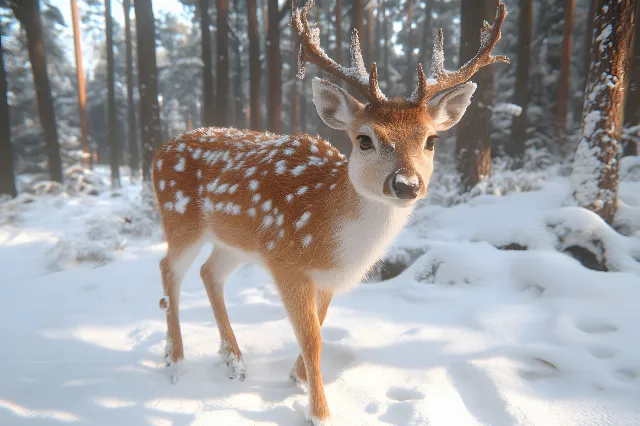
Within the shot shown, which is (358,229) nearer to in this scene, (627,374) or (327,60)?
(327,60)

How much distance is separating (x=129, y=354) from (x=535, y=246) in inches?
174

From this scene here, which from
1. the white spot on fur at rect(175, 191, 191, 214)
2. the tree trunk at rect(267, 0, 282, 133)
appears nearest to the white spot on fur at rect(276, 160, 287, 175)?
the white spot on fur at rect(175, 191, 191, 214)

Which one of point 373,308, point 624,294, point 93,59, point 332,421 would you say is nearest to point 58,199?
point 373,308

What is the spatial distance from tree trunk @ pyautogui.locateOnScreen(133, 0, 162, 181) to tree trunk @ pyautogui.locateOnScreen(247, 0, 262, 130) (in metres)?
4.19

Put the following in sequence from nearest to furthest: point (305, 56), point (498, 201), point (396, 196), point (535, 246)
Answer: point (396, 196)
point (305, 56)
point (535, 246)
point (498, 201)

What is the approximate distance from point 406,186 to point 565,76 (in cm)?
1444

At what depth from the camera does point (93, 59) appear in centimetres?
3759

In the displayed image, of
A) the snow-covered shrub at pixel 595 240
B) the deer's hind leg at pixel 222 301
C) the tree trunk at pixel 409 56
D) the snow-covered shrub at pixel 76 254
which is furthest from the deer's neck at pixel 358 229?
the tree trunk at pixel 409 56

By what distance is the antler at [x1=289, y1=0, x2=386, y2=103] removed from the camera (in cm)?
231

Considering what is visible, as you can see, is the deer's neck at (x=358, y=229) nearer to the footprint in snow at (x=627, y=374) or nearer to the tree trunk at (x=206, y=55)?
the footprint in snow at (x=627, y=374)

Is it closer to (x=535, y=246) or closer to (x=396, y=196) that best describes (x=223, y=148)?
(x=396, y=196)

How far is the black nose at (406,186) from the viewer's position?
1.91 metres

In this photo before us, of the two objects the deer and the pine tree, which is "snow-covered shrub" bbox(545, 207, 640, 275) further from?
the pine tree

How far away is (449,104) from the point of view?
2.45m
